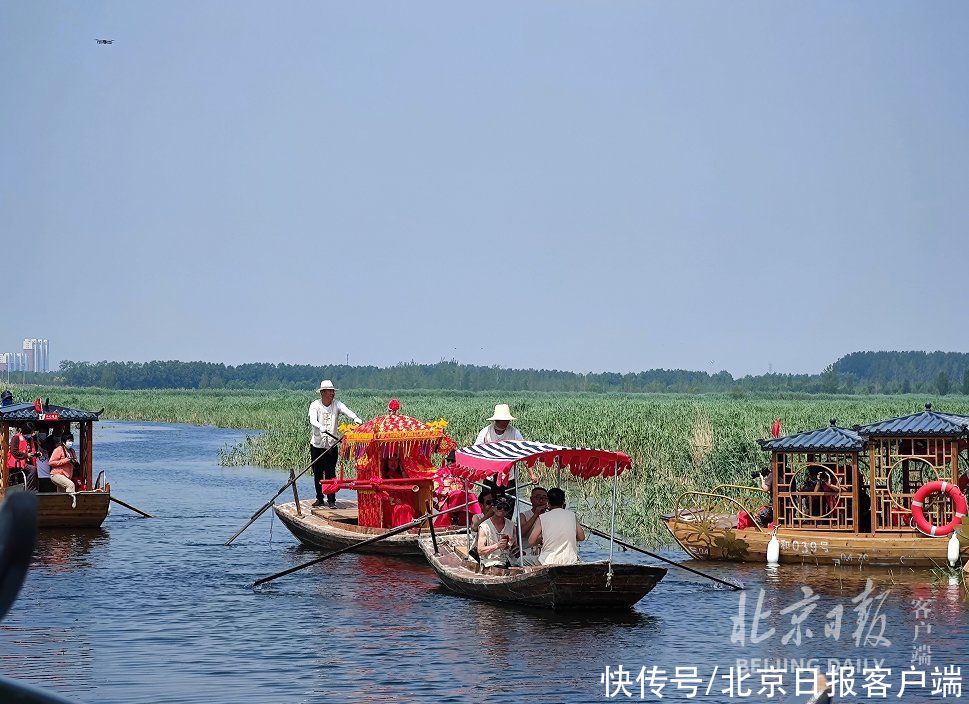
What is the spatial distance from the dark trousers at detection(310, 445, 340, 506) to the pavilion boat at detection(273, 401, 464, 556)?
2461mm

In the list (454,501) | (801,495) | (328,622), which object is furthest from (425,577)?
(801,495)

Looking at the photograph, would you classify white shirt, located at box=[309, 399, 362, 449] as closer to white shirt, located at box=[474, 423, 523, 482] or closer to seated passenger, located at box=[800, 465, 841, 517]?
white shirt, located at box=[474, 423, 523, 482]

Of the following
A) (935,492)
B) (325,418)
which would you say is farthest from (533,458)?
(325,418)

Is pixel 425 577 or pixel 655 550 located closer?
pixel 425 577

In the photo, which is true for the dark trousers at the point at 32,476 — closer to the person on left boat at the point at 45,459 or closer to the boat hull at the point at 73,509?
the person on left boat at the point at 45,459

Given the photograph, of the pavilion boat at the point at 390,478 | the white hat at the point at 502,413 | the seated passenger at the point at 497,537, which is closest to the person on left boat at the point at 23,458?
the pavilion boat at the point at 390,478

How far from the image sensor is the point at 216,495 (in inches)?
1276

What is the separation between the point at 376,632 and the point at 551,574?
2.04 meters

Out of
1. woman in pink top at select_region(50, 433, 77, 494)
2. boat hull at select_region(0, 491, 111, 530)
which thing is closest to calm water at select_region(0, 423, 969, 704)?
boat hull at select_region(0, 491, 111, 530)

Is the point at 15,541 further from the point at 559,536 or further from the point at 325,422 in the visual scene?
the point at 325,422

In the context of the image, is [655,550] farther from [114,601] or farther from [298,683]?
[298,683]

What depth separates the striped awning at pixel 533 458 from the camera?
15133 millimetres

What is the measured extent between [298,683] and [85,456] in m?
12.0

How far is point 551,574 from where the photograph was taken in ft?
47.6
